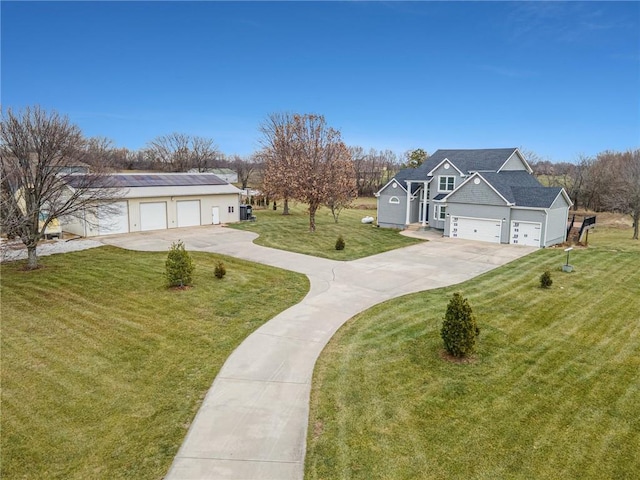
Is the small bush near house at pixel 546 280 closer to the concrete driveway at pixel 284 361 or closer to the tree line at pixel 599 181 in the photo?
the concrete driveway at pixel 284 361

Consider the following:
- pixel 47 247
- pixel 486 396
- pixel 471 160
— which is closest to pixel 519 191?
pixel 471 160

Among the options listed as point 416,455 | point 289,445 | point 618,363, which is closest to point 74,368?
point 289,445

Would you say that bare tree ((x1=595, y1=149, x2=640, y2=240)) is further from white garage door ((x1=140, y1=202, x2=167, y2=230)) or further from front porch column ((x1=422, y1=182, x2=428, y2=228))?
white garage door ((x1=140, y1=202, x2=167, y2=230))

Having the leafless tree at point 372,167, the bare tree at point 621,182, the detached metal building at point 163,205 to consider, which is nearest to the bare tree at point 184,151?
the leafless tree at point 372,167

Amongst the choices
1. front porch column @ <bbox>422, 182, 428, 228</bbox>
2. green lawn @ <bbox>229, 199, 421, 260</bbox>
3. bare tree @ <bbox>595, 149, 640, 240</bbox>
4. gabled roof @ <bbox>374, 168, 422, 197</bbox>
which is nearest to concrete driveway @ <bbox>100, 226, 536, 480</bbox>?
green lawn @ <bbox>229, 199, 421, 260</bbox>

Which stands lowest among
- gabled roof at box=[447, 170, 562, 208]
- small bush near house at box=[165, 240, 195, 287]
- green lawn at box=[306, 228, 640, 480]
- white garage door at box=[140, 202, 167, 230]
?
green lawn at box=[306, 228, 640, 480]

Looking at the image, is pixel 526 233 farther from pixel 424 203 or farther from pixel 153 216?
pixel 153 216

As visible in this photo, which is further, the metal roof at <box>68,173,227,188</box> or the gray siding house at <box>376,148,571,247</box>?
the metal roof at <box>68,173,227,188</box>
